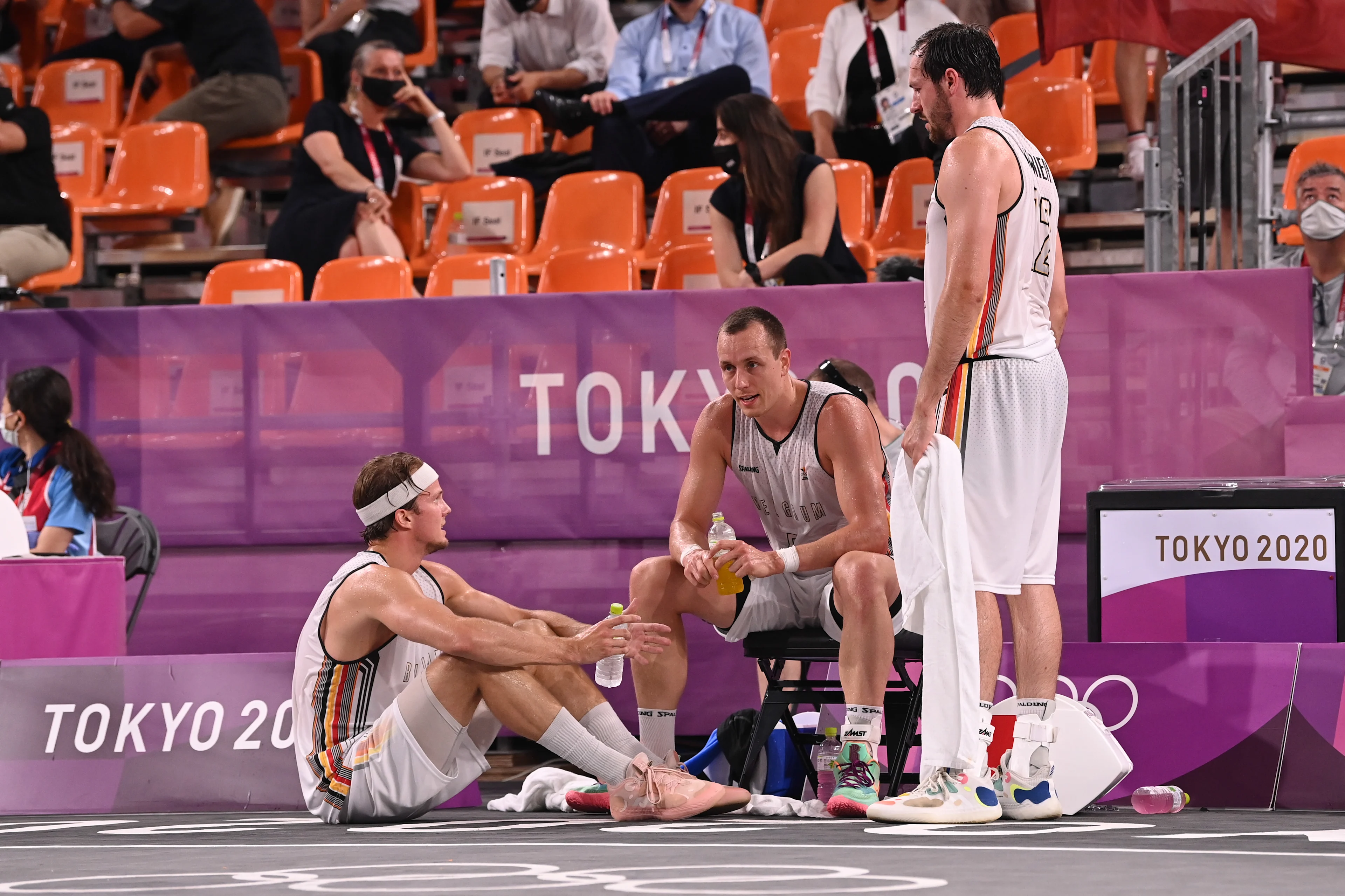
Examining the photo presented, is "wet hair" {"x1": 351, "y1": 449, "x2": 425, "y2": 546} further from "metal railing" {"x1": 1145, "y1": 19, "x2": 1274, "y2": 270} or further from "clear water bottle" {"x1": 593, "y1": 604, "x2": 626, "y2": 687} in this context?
"metal railing" {"x1": 1145, "y1": 19, "x2": 1274, "y2": 270}

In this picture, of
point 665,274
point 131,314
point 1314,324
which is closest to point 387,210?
point 665,274

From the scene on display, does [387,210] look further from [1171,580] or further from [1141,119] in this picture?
[1171,580]

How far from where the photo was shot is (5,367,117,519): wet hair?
690 centimetres

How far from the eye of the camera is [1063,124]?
30.3 ft

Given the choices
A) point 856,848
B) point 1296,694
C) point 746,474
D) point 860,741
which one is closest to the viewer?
point 856,848

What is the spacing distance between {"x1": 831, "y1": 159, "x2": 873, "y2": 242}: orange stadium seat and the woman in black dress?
234 centimetres

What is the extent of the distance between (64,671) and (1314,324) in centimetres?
528

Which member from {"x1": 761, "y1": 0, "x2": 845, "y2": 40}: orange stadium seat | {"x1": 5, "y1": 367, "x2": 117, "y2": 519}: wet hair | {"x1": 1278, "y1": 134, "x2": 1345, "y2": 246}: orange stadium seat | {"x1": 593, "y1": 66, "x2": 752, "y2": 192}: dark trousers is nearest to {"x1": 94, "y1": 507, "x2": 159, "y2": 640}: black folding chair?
{"x1": 5, "y1": 367, "x2": 117, "y2": 519}: wet hair

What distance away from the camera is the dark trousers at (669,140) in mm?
9742

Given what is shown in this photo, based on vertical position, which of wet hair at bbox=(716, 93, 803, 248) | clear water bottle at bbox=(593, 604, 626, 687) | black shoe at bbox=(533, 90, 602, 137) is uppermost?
black shoe at bbox=(533, 90, 602, 137)

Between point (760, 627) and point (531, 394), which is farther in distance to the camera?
point (531, 394)

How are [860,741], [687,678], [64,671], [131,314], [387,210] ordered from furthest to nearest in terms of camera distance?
1. [387,210]
2. [131,314]
3. [687,678]
4. [64,671]
5. [860,741]

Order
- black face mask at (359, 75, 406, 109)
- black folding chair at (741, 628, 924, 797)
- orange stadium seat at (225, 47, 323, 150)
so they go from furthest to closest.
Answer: orange stadium seat at (225, 47, 323, 150)
black face mask at (359, 75, 406, 109)
black folding chair at (741, 628, 924, 797)

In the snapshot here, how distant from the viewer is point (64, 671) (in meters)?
6.04
